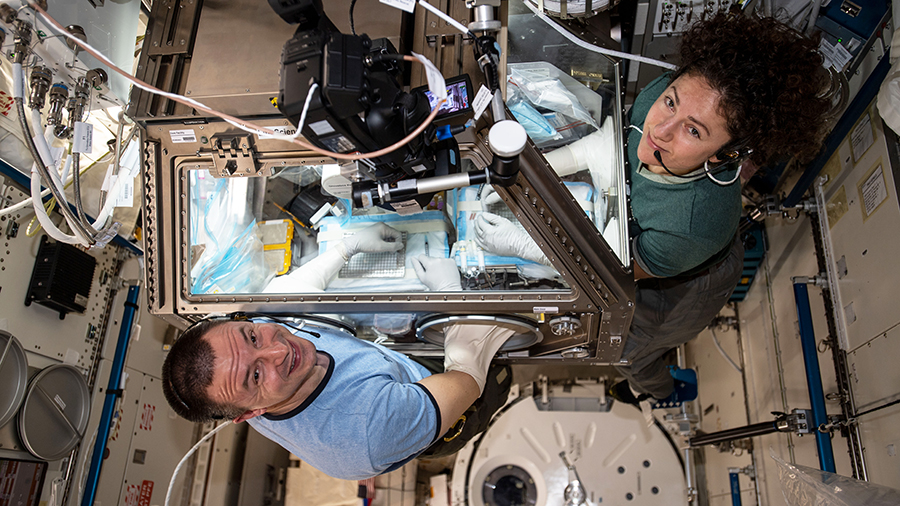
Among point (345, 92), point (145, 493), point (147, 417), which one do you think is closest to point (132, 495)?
point (145, 493)

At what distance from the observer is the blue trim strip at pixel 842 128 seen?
2.47 meters

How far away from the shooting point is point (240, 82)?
1.91m

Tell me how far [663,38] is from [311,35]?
7.05ft

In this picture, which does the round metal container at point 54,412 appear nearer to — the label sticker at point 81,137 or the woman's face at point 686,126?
the label sticker at point 81,137

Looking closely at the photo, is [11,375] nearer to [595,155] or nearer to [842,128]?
[595,155]

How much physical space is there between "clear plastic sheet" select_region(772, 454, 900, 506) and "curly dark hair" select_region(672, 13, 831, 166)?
121cm

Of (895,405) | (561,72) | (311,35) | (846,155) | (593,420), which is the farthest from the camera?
(593,420)

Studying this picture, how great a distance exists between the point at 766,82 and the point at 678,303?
A: 1.15 m

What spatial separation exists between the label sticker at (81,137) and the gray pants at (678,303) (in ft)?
7.94

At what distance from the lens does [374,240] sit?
Answer: 101 inches

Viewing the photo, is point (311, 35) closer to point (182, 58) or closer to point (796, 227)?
point (182, 58)

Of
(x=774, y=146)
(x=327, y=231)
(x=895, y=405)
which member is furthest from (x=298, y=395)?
(x=895, y=405)

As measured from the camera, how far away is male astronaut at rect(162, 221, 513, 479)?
82.4 inches

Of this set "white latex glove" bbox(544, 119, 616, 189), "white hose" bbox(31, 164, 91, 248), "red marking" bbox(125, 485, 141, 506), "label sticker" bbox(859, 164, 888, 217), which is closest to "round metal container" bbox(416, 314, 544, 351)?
"white latex glove" bbox(544, 119, 616, 189)
